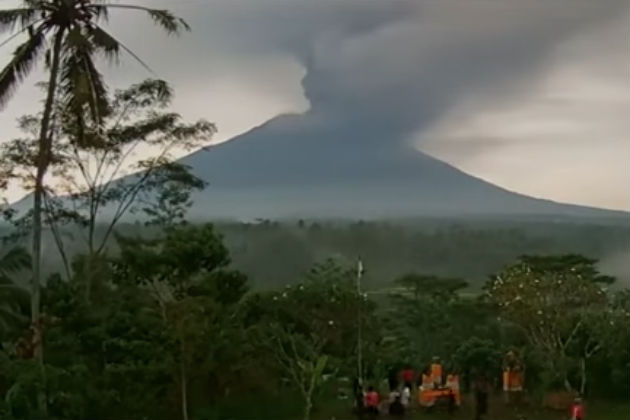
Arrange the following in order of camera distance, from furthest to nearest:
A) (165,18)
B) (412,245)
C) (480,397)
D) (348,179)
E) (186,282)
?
(186,282), (480,397), (412,245), (348,179), (165,18)

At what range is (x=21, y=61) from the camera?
6.16 metres

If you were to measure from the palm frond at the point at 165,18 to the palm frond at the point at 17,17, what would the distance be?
1.00 ft

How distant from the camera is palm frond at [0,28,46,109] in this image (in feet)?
20.2

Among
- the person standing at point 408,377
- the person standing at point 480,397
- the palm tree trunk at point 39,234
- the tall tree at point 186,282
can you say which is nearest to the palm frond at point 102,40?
the palm tree trunk at point 39,234

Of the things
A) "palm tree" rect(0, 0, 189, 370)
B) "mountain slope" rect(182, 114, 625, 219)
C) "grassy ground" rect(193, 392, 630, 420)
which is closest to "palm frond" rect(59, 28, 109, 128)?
"palm tree" rect(0, 0, 189, 370)

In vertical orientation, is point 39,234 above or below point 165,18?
below

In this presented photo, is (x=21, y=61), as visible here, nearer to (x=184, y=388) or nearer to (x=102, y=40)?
(x=102, y=40)

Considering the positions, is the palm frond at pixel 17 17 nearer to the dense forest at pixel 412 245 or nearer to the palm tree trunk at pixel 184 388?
the dense forest at pixel 412 245

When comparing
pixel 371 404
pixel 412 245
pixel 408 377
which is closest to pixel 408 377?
pixel 408 377

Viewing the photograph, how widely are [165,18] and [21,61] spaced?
74 centimetres

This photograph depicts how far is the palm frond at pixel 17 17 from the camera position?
20.1 feet

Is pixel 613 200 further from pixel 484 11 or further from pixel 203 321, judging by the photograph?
pixel 203 321

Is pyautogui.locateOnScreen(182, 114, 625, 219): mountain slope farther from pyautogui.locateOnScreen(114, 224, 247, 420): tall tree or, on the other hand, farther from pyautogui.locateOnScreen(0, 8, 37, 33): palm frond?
pyautogui.locateOnScreen(0, 8, 37, 33): palm frond

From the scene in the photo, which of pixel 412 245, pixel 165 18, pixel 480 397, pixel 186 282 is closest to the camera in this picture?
pixel 165 18
